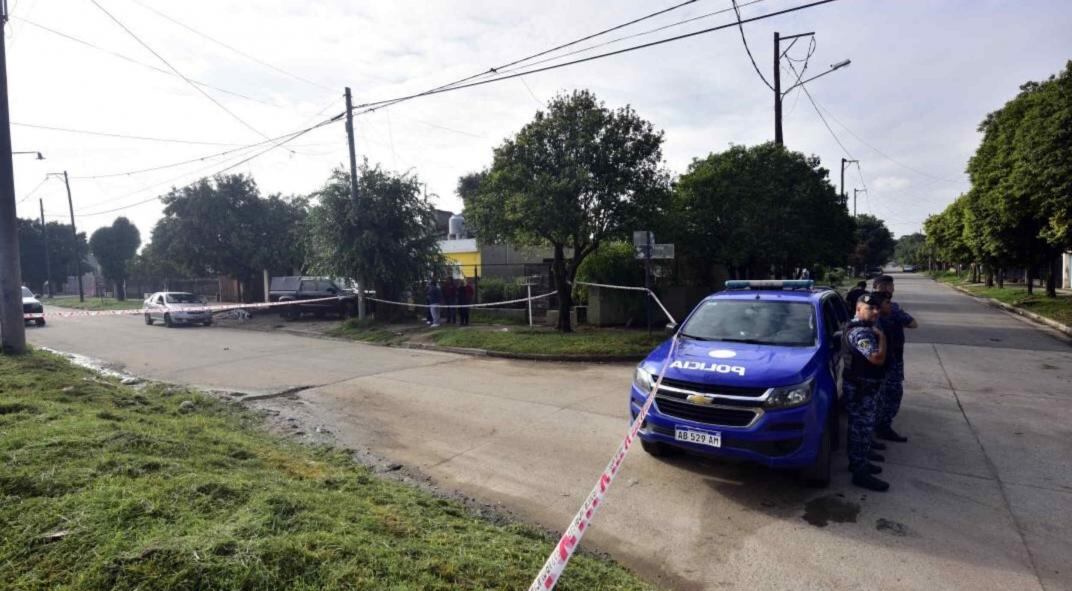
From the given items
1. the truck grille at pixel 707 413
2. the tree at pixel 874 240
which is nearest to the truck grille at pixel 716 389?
the truck grille at pixel 707 413

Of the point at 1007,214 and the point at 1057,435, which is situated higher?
the point at 1007,214

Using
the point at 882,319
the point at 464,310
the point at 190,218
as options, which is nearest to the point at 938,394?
the point at 882,319

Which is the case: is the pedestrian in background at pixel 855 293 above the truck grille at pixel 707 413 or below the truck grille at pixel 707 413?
above

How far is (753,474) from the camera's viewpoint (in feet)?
16.5

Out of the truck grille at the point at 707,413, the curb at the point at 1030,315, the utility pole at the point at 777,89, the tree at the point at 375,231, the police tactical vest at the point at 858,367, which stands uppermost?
the utility pole at the point at 777,89

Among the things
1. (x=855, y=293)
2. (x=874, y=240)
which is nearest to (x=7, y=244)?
(x=855, y=293)

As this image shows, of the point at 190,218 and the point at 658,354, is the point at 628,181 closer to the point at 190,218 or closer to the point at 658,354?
the point at 658,354

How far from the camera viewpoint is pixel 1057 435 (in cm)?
594

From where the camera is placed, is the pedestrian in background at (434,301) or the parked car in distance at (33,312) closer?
the pedestrian in background at (434,301)

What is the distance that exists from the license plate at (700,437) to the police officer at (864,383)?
133cm

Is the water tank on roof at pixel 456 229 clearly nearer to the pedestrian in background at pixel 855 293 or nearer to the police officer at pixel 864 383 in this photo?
the pedestrian in background at pixel 855 293

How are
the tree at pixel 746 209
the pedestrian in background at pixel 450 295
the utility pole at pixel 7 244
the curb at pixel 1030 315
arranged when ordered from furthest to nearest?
the pedestrian in background at pixel 450 295, the tree at pixel 746 209, the curb at pixel 1030 315, the utility pole at pixel 7 244

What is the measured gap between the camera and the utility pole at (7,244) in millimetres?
9758

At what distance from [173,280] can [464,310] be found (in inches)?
1130
